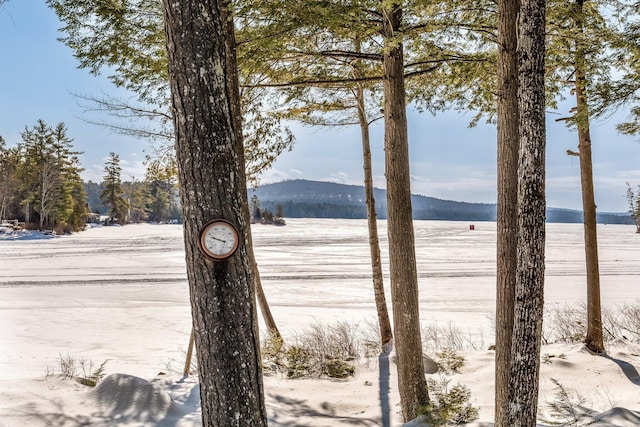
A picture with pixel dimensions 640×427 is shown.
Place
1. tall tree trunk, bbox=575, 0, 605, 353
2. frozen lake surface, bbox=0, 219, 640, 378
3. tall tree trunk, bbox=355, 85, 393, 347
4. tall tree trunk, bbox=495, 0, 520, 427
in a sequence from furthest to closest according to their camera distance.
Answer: frozen lake surface, bbox=0, 219, 640, 378 < tall tree trunk, bbox=355, 85, 393, 347 < tall tree trunk, bbox=575, 0, 605, 353 < tall tree trunk, bbox=495, 0, 520, 427

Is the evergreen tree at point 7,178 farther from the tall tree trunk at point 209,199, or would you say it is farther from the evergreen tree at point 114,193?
the tall tree trunk at point 209,199

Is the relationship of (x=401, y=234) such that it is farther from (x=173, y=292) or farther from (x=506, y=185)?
(x=173, y=292)

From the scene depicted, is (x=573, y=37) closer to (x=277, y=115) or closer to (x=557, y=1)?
(x=557, y=1)

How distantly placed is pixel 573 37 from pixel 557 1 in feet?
2.74

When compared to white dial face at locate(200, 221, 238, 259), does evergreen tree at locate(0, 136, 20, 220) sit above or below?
above

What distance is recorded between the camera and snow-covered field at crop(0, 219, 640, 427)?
5132 millimetres

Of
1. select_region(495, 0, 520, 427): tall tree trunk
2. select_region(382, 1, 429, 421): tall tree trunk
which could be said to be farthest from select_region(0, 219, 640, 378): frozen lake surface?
select_region(495, 0, 520, 427): tall tree trunk

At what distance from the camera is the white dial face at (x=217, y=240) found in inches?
103

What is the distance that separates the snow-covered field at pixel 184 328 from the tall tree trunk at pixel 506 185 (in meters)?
1.14

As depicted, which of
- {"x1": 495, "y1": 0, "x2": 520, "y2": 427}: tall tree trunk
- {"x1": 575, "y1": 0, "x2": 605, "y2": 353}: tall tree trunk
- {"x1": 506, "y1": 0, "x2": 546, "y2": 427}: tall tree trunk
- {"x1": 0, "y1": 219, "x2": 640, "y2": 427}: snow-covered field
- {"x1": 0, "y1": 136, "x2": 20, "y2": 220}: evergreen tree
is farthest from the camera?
{"x1": 0, "y1": 136, "x2": 20, "y2": 220}: evergreen tree

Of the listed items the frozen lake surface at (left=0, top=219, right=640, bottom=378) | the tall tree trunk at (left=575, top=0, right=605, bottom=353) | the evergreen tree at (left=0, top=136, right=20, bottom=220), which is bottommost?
the frozen lake surface at (left=0, top=219, right=640, bottom=378)

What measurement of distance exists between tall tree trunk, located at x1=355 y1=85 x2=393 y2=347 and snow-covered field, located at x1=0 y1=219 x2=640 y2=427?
1.39 meters

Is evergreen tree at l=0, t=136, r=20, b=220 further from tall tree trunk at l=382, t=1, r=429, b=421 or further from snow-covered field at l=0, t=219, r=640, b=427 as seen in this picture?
tall tree trunk at l=382, t=1, r=429, b=421

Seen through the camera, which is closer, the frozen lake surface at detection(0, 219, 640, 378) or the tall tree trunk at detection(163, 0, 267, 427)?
the tall tree trunk at detection(163, 0, 267, 427)
